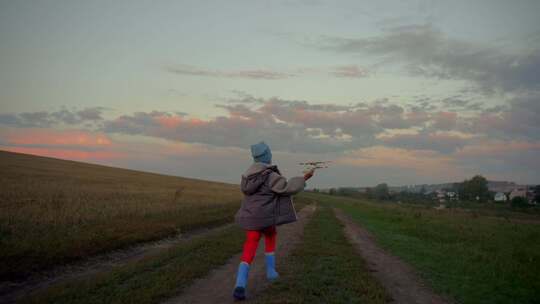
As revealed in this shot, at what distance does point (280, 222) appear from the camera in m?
6.02

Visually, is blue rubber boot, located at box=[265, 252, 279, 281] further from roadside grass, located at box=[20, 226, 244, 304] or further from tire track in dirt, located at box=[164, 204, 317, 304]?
roadside grass, located at box=[20, 226, 244, 304]

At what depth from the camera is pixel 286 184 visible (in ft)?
19.5

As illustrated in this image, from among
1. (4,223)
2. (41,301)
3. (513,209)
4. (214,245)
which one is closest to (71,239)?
(4,223)

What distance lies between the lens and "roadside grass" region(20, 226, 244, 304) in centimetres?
588

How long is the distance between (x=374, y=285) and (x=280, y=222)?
7.51 feet

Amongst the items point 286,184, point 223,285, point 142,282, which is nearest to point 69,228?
point 142,282

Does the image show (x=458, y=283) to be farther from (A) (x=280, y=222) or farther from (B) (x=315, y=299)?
(A) (x=280, y=222)

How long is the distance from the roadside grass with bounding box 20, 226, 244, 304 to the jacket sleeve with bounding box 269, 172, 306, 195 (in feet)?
7.67

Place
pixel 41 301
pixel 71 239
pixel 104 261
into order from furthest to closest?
pixel 71 239
pixel 104 261
pixel 41 301

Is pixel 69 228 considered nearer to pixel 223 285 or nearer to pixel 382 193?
pixel 223 285

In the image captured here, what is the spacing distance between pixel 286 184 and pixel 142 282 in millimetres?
3080

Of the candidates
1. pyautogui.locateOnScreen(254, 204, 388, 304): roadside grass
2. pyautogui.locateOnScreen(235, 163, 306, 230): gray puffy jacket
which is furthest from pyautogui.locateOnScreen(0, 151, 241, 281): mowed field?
pyautogui.locateOnScreen(254, 204, 388, 304): roadside grass

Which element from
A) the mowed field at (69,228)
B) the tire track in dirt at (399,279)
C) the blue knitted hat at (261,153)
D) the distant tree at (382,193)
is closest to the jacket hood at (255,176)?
the blue knitted hat at (261,153)

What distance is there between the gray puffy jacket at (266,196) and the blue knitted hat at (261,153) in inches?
4.8
